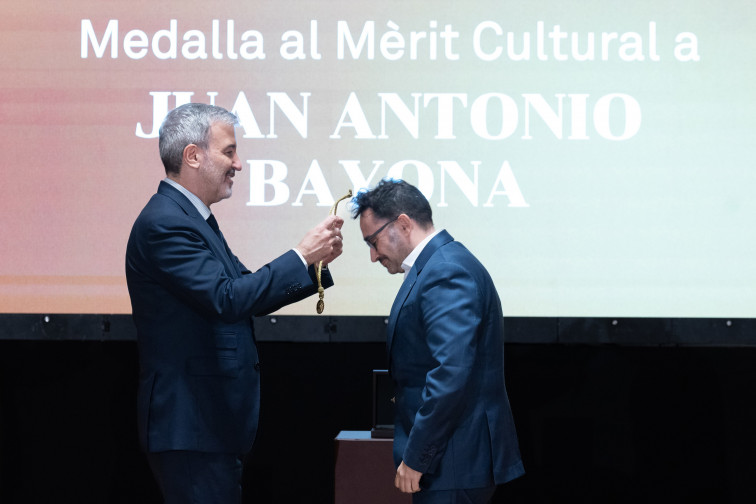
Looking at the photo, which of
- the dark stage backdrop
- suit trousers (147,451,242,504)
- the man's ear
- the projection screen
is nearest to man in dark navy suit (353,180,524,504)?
suit trousers (147,451,242,504)

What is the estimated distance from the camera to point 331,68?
331 cm

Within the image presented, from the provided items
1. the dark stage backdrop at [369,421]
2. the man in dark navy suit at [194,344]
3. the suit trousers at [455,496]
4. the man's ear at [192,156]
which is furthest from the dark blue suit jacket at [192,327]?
the dark stage backdrop at [369,421]

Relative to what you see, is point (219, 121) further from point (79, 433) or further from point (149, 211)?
point (79, 433)

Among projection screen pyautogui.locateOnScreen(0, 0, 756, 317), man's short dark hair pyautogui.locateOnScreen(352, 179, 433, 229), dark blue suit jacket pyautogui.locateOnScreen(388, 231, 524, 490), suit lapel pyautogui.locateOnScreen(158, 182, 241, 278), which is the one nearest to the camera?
dark blue suit jacket pyautogui.locateOnScreen(388, 231, 524, 490)

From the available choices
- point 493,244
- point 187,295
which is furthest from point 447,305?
point 493,244

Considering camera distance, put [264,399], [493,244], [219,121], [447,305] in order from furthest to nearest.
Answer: [264,399] → [493,244] → [219,121] → [447,305]

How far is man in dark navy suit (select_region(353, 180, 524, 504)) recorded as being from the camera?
187 centimetres

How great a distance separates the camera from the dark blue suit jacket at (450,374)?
1867 millimetres

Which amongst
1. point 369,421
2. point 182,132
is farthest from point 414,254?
point 369,421

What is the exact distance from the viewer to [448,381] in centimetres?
185

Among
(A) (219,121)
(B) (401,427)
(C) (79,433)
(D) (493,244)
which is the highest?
(A) (219,121)

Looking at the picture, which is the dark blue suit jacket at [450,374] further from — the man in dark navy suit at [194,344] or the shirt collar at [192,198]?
the shirt collar at [192,198]

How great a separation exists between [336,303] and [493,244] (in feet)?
2.10

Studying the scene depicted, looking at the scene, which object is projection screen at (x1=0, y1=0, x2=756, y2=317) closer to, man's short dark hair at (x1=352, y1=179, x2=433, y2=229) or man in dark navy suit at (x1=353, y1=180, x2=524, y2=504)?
man's short dark hair at (x1=352, y1=179, x2=433, y2=229)
